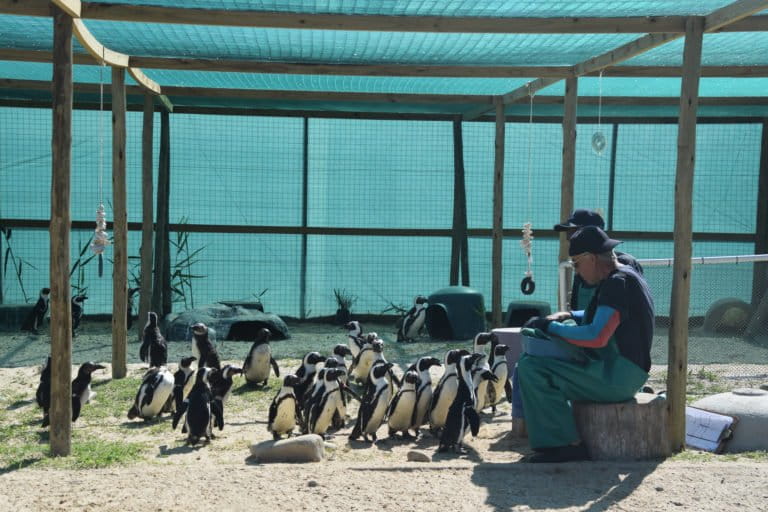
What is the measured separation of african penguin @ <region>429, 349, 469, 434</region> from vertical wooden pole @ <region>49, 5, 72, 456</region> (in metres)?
2.54

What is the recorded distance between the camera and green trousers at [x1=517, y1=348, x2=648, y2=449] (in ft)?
17.0

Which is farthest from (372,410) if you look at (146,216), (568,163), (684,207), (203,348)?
(146,216)

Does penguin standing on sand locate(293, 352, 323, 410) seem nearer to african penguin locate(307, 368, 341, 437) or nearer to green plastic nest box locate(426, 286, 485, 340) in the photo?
african penguin locate(307, 368, 341, 437)

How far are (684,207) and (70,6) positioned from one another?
393 cm

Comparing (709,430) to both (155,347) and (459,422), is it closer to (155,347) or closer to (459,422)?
(459,422)

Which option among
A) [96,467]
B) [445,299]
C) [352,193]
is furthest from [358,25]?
[352,193]

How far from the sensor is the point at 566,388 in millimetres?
5258

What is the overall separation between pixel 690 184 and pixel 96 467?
13.2ft

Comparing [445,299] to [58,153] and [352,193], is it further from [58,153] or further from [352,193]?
[58,153]

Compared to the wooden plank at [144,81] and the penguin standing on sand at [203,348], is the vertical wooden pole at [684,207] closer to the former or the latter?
the penguin standing on sand at [203,348]

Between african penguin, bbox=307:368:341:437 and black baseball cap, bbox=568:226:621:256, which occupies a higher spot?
black baseball cap, bbox=568:226:621:256

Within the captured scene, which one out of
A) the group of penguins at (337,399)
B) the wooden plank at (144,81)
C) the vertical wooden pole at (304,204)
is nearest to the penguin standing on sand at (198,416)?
the group of penguins at (337,399)

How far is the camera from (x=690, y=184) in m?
5.52

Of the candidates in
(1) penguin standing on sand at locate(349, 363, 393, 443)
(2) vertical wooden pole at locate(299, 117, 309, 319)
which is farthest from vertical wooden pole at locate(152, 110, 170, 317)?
(1) penguin standing on sand at locate(349, 363, 393, 443)
